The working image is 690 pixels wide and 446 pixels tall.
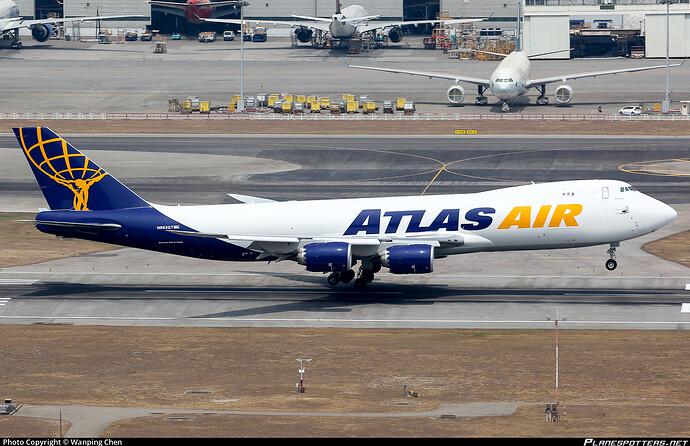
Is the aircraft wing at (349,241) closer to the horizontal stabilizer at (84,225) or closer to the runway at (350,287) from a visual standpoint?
the runway at (350,287)

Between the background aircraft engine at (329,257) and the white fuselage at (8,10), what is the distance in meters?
159

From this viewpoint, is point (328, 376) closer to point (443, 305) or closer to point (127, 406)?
point (127, 406)

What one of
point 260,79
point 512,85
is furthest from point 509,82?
point 260,79

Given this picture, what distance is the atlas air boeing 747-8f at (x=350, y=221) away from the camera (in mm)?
53844

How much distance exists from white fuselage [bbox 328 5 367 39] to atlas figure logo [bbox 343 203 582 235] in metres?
133

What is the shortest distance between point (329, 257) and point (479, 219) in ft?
26.7

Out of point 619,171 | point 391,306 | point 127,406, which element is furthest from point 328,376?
point 619,171

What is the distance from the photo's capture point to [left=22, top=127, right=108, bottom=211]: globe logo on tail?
182ft

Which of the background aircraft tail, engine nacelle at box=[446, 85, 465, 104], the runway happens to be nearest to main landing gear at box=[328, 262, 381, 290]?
the runway

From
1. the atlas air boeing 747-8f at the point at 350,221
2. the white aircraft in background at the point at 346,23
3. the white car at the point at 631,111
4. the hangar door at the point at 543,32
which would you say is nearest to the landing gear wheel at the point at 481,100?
the white car at the point at 631,111

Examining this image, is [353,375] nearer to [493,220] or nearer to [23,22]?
[493,220]

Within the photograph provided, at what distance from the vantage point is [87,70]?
174m

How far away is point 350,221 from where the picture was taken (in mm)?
55188
